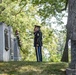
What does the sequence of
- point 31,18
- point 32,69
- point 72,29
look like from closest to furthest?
point 72,29
point 32,69
point 31,18

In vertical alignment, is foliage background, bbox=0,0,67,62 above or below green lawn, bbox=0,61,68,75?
above

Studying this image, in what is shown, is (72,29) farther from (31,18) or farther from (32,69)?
(31,18)

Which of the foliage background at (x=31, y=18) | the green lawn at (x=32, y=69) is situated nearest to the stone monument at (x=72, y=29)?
the green lawn at (x=32, y=69)

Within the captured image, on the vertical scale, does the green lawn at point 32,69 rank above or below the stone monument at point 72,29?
below

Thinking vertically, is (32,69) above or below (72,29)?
below

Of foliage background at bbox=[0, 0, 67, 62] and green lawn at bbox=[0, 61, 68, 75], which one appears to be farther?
foliage background at bbox=[0, 0, 67, 62]

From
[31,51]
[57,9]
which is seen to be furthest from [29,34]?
[57,9]

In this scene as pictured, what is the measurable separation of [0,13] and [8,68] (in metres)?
14.0

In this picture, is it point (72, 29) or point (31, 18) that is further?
point (31, 18)

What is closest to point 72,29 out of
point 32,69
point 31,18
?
point 32,69

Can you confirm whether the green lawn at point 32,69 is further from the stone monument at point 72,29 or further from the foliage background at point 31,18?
the foliage background at point 31,18

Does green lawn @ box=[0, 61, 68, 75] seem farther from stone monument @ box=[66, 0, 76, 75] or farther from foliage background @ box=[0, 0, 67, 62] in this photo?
foliage background @ box=[0, 0, 67, 62]

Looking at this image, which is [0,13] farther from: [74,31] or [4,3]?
[74,31]

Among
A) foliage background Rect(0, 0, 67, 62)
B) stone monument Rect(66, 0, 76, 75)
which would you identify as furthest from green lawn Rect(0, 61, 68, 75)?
foliage background Rect(0, 0, 67, 62)
